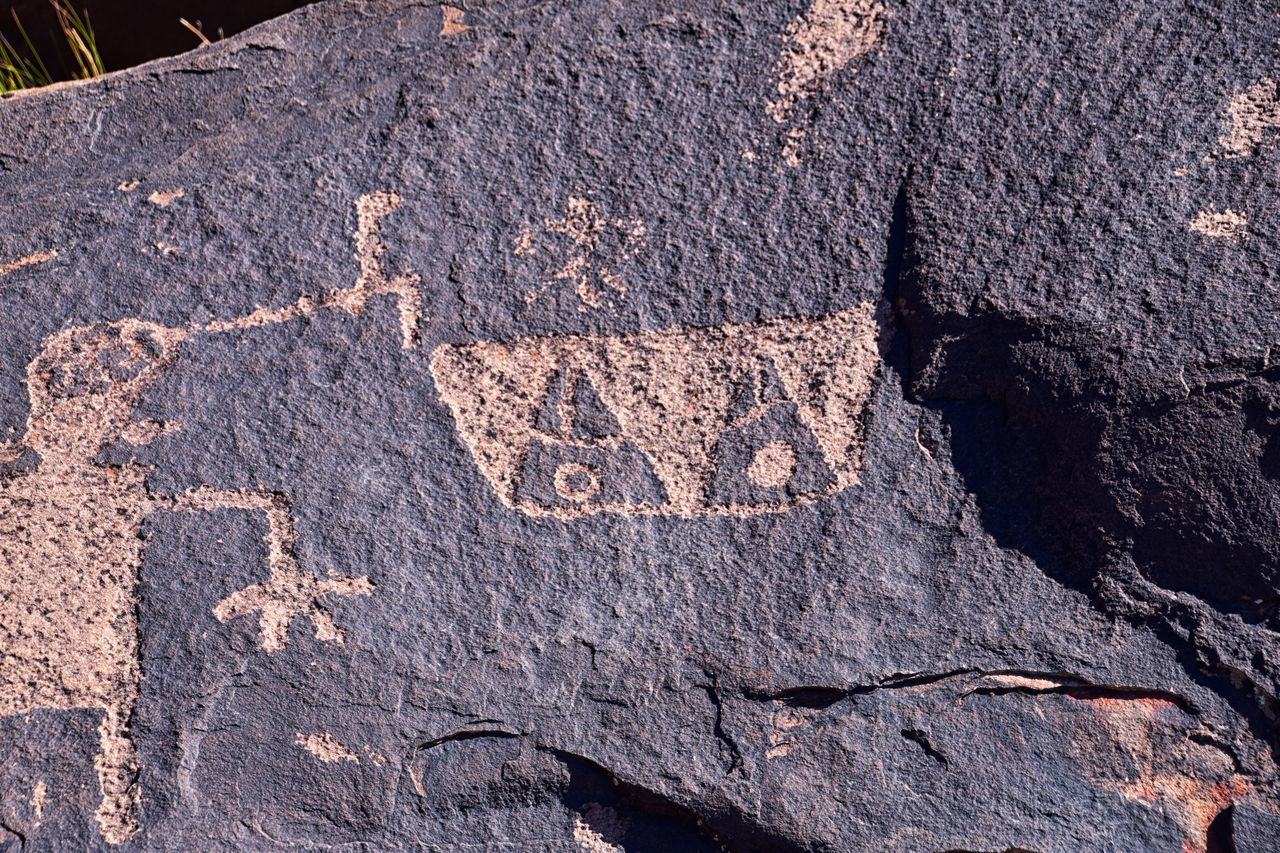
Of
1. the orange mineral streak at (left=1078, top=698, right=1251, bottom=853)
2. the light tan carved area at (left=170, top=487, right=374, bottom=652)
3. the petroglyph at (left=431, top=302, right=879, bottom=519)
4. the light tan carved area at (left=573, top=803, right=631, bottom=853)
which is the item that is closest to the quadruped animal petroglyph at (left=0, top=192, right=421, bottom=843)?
the light tan carved area at (left=170, top=487, right=374, bottom=652)

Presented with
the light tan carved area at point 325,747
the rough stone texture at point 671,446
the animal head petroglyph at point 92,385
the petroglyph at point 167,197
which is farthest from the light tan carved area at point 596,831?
the petroglyph at point 167,197

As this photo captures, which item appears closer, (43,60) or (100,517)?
(100,517)

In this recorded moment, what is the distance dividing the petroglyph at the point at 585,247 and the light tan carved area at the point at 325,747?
1.53 ft

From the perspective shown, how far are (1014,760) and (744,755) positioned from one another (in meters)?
0.25

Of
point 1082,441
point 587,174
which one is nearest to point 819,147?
point 587,174

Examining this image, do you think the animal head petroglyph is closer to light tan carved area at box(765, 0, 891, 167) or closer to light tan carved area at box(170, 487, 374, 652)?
light tan carved area at box(170, 487, 374, 652)

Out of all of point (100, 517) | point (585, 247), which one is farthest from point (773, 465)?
point (100, 517)

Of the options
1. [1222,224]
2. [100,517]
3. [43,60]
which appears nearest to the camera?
[1222,224]

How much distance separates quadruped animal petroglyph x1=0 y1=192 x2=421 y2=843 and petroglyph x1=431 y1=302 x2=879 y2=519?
0.39ft

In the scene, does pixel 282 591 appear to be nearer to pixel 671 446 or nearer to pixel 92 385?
pixel 92 385

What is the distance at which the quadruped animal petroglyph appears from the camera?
3.89ft

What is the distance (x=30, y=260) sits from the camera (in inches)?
48.4

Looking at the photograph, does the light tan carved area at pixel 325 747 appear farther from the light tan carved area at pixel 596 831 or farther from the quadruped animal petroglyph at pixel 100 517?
the light tan carved area at pixel 596 831

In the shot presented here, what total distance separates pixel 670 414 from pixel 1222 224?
533mm
